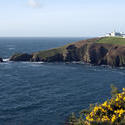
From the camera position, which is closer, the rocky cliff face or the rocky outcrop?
the rocky cliff face

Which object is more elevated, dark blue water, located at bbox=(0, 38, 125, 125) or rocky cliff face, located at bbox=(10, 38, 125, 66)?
rocky cliff face, located at bbox=(10, 38, 125, 66)

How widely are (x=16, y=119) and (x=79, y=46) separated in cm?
10697

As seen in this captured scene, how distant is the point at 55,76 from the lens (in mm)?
94688

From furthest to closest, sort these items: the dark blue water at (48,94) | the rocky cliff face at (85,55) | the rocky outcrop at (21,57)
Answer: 1. the rocky outcrop at (21,57)
2. the rocky cliff face at (85,55)
3. the dark blue water at (48,94)

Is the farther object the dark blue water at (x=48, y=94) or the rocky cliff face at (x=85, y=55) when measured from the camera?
the rocky cliff face at (x=85, y=55)

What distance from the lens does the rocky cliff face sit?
129500 mm

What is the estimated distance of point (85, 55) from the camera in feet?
456

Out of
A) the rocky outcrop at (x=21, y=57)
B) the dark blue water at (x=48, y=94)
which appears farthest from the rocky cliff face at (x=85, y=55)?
the dark blue water at (x=48, y=94)

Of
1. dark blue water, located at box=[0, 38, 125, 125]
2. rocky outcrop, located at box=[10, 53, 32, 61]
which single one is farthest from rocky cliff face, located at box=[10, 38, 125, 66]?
dark blue water, located at box=[0, 38, 125, 125]

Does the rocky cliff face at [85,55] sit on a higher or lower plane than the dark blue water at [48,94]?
higher

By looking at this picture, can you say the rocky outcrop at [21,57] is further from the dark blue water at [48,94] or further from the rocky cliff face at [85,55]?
the dark blue water at [48,94]

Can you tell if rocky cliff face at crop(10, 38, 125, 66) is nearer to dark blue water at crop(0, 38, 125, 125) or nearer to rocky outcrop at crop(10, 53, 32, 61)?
rocky outcrop at crop(10, 53, 32, 61)

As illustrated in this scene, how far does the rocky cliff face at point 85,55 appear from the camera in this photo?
130 m

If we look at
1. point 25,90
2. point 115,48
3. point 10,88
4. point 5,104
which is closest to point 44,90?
point 25,90
